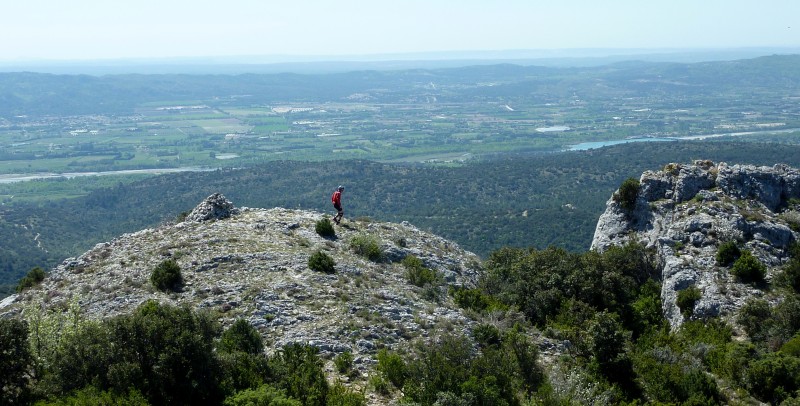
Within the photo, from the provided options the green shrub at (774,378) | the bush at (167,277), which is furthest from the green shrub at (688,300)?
the bush at (167,277)

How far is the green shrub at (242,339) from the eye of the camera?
22625mm

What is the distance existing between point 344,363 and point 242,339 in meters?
3.83

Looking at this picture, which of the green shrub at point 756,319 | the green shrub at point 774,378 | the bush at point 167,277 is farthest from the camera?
the bush at point 167,277

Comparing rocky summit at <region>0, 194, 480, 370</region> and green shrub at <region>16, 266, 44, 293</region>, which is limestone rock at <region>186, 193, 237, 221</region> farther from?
green shrub at <region>16, 266, 44, 293</region>

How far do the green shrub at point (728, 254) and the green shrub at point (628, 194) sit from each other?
9931 millimetres

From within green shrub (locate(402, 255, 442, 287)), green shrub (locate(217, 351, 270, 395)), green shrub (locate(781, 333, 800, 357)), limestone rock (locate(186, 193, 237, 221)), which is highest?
limestone rock (locate(186, 193, 237, 221))

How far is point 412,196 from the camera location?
143750 mm

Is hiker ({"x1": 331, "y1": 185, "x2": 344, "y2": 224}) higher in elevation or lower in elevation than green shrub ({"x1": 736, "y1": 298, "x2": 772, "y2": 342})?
higher

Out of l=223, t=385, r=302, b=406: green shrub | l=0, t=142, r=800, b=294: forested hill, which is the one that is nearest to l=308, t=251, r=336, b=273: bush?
l=223, t=385, r=302, b=406: green shrub

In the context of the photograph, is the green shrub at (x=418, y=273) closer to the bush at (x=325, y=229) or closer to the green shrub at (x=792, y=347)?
the bush at (x=325, y=229)

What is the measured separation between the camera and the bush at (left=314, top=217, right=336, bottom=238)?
35.9 metres

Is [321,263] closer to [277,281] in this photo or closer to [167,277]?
[277,281]

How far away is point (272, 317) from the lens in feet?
84.2

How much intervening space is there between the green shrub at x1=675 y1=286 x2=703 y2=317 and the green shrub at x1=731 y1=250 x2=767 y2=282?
7.38 feet
